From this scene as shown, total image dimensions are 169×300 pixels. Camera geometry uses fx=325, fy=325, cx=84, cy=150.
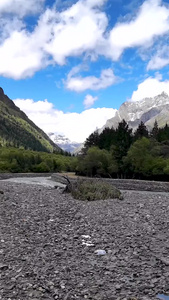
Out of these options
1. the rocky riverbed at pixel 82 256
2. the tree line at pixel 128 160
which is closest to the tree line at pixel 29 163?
the tree line at pixel 128 160

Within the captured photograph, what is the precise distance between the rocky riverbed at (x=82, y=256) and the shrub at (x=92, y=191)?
27.0 feet

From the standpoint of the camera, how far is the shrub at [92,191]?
96.3 feet

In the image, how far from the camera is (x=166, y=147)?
253ft

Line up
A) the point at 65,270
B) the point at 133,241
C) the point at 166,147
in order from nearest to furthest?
1. the point at 65,270
2. the point at 133,241
3. the point at 166,147

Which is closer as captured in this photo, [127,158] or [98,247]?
[98,247]

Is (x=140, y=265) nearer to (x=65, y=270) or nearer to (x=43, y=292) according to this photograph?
(x=65, y=270)

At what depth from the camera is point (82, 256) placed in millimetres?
12141

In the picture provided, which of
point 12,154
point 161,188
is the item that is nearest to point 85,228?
point 161,188

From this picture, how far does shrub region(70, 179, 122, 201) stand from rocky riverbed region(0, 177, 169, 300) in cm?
824

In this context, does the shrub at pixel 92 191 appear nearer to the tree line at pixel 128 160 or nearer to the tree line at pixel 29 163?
the tree line at pixel 128 160

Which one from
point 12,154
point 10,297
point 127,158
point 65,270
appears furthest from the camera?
point 12,154

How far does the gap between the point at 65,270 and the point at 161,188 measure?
143 ft

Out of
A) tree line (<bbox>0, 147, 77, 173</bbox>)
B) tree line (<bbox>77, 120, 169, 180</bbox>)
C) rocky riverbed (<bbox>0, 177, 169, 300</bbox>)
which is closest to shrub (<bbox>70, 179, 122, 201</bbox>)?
rocky riverbed (<bbox>0, 177, 169, 300</bbox>)

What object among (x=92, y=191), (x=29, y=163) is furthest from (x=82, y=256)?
(x=29, y=163)
